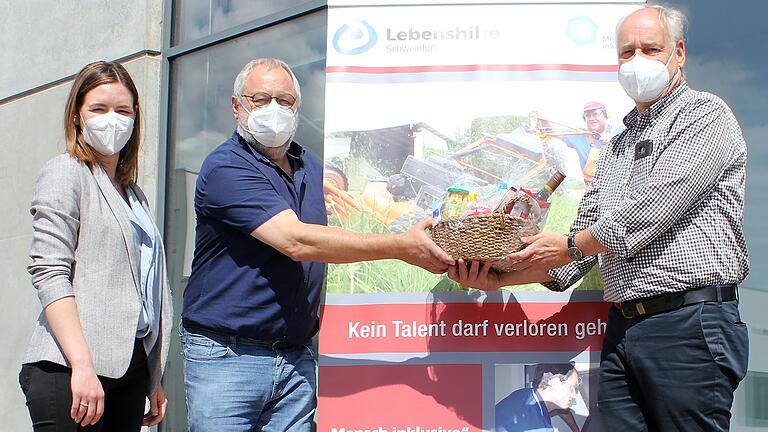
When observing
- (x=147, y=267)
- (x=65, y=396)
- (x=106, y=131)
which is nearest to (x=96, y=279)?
(x=147, y=267)

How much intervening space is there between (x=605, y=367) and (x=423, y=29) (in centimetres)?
141

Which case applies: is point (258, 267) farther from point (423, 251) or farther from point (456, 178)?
point (456, 178)

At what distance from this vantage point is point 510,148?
3219 millimetres

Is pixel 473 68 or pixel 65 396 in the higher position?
pixel 473 68

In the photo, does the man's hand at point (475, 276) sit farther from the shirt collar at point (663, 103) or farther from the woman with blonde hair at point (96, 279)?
the woman with blonde hair at point (96, 279)

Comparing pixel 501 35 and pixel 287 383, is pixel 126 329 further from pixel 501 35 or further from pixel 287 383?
pixel 501 35

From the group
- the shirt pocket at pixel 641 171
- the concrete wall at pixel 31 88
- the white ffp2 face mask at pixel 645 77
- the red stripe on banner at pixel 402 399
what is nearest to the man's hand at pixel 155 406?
the red stripe on banner at pixel 402 399

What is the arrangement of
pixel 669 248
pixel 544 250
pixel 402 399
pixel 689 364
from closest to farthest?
pixel 689 364 → pixel 669 248 → pixel 544 250 → pixel 402 399

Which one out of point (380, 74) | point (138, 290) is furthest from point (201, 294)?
point (380, 74)

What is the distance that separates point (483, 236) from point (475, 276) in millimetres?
242

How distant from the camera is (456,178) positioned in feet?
10.6

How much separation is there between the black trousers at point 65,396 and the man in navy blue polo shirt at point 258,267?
216 mm

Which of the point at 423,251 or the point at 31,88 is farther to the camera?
the point at 31,88

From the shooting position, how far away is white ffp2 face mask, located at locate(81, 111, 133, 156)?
108 inches
